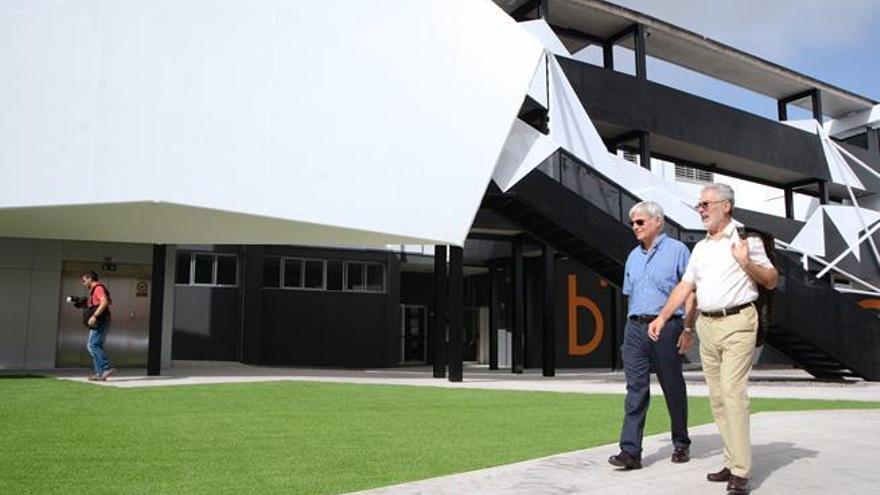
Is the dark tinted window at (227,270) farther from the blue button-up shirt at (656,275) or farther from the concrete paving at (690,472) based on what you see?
the blue button-up shirt at (656,275)

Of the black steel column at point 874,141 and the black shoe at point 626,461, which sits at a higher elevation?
the black steel column at point 874,141

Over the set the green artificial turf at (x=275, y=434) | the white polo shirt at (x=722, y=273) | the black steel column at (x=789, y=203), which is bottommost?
the green artificial turf at (x=275, y=434)

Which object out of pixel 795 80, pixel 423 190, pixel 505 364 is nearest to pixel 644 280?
pixel 423 190

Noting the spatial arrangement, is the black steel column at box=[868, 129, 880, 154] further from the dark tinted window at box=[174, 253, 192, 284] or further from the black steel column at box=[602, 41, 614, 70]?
the dark tinted window at box=[174, 253, 192, 284]

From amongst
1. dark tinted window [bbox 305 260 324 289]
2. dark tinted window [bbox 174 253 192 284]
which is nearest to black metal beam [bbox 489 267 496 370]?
dark tinted window [bbox 305 260 324 289]

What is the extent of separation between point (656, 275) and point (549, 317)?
13.2 m

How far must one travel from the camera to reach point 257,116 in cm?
1290

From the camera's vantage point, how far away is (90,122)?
12219 mm

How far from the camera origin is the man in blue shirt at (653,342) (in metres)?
5.10

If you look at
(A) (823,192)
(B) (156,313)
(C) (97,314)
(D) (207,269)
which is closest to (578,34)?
(A) (823,192)

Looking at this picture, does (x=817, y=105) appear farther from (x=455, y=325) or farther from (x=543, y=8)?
(x=455, y=325)

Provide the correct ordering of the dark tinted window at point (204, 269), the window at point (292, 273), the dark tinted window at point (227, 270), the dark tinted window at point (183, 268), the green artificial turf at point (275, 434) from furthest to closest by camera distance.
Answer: the window at point (292, 273) < the dark tinted window at point (227, 270) < the dark tinted window at point (204, 269) < the dark tinted window at point (183, 268) < the green artificial turf at point (275, 434)

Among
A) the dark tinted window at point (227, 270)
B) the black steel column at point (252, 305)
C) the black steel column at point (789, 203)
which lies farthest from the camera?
the black steel column at point (789, 203)

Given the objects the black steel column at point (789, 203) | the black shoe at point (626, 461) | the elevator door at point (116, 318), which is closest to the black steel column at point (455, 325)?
the elevator door at point (116, 318)
